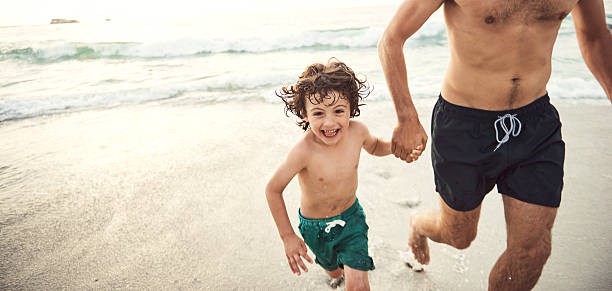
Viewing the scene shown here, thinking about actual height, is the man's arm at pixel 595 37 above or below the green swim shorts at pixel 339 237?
above

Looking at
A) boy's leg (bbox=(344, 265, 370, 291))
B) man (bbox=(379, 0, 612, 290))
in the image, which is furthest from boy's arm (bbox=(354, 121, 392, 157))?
boy's leg (bbox=(344, 265, 370, 291))

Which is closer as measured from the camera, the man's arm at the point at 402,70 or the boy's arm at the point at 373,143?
the man's arm at the point at 402,70

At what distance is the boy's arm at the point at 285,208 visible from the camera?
183cm

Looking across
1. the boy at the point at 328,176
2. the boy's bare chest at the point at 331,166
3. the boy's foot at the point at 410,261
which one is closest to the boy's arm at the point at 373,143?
the boy at the point at 328,176

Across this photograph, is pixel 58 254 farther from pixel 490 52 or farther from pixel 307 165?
pixel 490 52

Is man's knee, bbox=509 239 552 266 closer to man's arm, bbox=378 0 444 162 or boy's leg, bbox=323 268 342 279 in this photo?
man's arm, bbox=378 0 444 162

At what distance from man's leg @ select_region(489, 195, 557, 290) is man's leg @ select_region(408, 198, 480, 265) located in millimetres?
291

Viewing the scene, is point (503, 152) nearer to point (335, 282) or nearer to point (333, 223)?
point (333, 223)

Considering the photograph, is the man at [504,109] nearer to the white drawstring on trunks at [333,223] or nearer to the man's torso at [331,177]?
the man's torso at [331,177]

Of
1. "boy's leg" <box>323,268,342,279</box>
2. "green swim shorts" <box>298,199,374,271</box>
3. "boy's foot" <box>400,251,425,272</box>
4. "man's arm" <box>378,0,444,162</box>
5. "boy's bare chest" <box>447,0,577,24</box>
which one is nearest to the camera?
"boy's bare chest" <box>447,0,577,24</box>

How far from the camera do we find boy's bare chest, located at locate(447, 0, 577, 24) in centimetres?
162

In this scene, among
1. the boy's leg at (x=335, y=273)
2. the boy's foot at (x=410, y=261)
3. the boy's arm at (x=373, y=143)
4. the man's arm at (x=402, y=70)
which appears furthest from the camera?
the boy's foot at (x=410, y=261)

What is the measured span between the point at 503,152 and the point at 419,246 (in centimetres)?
88

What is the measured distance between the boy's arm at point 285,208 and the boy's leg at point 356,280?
27cm
